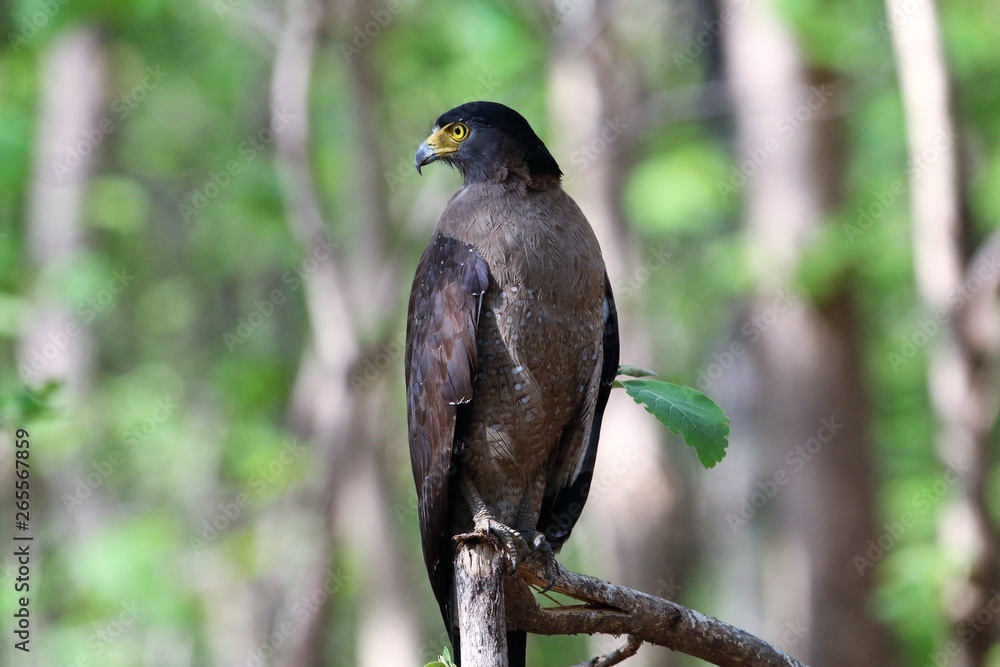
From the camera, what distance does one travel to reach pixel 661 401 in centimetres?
291

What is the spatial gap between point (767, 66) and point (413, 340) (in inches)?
220

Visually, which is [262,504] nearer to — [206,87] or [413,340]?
[413,340]

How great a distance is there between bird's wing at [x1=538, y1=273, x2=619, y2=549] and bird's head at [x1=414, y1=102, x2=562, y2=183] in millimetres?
516

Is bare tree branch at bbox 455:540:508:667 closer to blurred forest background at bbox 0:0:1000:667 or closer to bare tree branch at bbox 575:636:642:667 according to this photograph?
bare tree branch at bbox 575:636:642:667

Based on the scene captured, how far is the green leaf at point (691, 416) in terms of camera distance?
2.83 m

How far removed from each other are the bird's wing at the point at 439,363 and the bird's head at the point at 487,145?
39 centimetres

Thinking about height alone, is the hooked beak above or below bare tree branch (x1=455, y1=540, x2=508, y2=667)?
above

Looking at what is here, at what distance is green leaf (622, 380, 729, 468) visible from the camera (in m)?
2.83

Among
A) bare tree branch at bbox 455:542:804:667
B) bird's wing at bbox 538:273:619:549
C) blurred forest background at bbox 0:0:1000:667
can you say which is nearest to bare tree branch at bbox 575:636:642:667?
bare tree branch at bbox 455:542:804:667

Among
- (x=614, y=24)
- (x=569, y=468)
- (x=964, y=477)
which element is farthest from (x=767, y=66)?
(x=569, y=468)

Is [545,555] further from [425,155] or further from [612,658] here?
[425,155]

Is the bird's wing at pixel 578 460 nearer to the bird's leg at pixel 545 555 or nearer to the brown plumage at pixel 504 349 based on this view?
the brown plumage at pixel 504 349

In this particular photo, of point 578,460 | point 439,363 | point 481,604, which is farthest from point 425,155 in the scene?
point 481,604

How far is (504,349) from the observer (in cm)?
352
